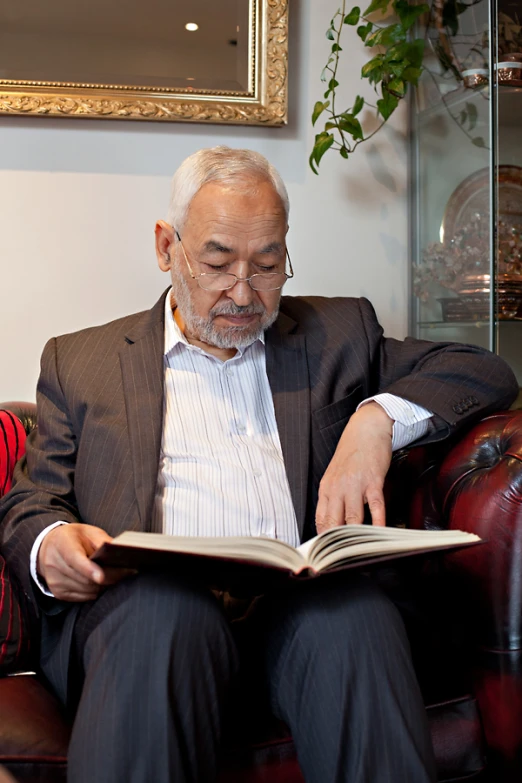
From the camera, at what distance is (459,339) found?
6.66ft

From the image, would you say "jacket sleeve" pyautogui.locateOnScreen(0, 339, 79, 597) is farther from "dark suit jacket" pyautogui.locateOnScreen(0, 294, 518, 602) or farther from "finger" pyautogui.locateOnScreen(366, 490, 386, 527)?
"finger" pyautogui.locateOnScreen(366, 490, 386, 527)

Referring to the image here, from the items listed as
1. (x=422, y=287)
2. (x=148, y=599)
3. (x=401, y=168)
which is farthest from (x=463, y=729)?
(x=401, y=168)

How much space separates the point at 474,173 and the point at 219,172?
Result: 739 mm

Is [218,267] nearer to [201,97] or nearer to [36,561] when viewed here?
[36,561]

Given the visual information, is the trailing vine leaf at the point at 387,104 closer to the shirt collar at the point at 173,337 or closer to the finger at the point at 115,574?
the shirt collar at the point at 173,337

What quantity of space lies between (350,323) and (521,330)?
1.68ft

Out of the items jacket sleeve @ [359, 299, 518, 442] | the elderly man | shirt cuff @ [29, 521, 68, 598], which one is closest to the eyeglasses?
the elderly man

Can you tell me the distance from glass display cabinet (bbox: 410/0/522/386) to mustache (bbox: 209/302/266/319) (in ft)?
2.15

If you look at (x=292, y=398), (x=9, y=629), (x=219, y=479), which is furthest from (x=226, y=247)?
(x=9, y=629)

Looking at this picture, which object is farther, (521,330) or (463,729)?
(521,330)

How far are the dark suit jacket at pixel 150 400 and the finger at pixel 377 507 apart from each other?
156 millimetres

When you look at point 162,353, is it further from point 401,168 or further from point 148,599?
point 401,168

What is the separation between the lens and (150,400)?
4.91ft

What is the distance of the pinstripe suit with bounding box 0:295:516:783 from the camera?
137 centimetres
